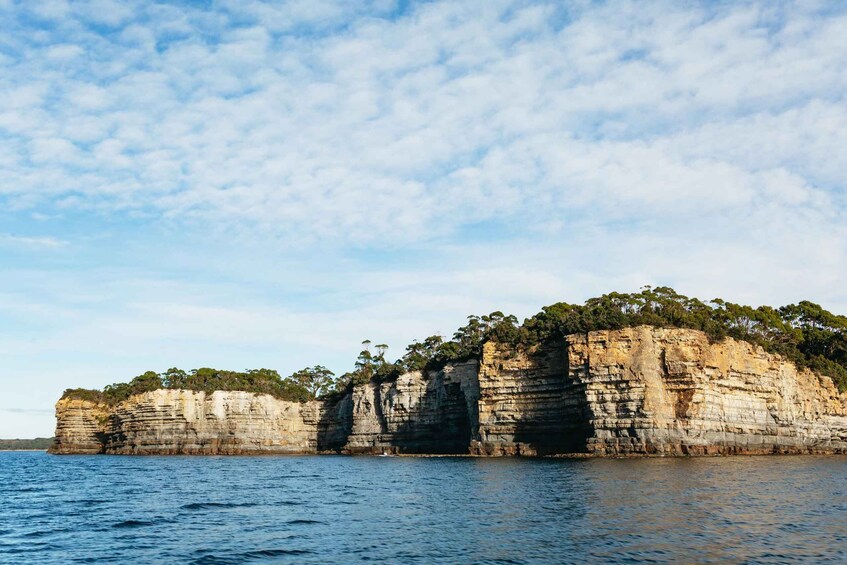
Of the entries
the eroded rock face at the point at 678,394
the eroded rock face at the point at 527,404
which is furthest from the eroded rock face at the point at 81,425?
the eroded rock face at the point at 678,394

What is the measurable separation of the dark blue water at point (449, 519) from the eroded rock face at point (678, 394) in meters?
17.0

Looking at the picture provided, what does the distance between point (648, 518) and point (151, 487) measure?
34.5 meters

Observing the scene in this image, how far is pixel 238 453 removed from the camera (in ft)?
349

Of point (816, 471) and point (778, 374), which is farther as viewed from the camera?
point (778, 374)

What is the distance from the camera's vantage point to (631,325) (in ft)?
238

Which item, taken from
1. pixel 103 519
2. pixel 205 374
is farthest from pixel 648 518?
pixel 205 374

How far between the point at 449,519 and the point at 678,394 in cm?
4742

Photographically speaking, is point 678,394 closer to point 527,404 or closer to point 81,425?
point 527,404

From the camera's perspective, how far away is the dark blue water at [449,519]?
22.5 metres

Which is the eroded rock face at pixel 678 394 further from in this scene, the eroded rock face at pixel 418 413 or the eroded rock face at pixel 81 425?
the eroded rock face at pixel 81 425

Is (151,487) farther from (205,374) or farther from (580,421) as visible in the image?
(205,374)

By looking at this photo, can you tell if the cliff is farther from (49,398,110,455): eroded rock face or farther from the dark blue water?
(49,398,110,455): eroded rock face

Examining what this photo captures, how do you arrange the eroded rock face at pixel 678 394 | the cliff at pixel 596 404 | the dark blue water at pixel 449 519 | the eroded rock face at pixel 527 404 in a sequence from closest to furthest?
the dark blue water at pixel 449 519 → the eroded rock face at pixel 678 394 → the cliff at pixel 596 404 → the eroded rock face at pixel 527 404

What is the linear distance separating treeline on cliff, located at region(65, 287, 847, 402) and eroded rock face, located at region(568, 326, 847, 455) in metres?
2.64
